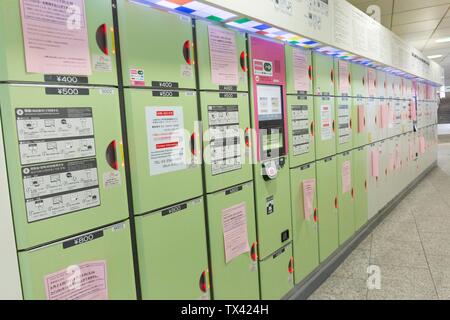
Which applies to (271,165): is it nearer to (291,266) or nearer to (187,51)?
(291,266)

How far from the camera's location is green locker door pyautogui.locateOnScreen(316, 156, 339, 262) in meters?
3.09

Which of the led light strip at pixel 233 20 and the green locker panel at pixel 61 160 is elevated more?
the led light strip at pixel 233 20

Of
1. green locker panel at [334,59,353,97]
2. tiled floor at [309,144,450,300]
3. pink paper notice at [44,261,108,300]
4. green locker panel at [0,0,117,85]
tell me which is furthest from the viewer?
green locker panel at [334,59,353,97]

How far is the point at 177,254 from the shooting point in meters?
1.75

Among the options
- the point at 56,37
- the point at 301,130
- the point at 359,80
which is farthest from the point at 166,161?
the point at 359,80

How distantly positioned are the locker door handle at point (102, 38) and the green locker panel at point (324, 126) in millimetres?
2016

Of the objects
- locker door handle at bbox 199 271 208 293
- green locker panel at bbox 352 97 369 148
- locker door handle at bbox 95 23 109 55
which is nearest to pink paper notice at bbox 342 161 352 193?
green locker panel at bbox 352 97 369 148

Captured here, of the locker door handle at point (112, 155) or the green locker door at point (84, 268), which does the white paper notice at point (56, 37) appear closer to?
the locker door handle at point (112, 155)

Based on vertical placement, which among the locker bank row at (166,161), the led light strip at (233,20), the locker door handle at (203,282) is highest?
the led light strip at (233,20)

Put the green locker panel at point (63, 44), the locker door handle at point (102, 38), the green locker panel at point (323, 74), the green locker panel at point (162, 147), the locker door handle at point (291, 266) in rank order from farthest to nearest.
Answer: the green locker panel at point (323, 74), the locker door handle at point (291, 266), the green locker panel at point (162, 147), the locker door handle at point (102, 38), the green locker panel at point (63, 44)

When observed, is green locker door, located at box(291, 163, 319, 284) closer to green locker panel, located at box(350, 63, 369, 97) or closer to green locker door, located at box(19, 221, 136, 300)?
green locker panel, located at box(350, 63, 369, 97)

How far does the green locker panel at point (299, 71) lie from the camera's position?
8.70 ft

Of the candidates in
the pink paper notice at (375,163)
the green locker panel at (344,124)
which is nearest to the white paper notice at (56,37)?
the green locker panel at (344,124)
